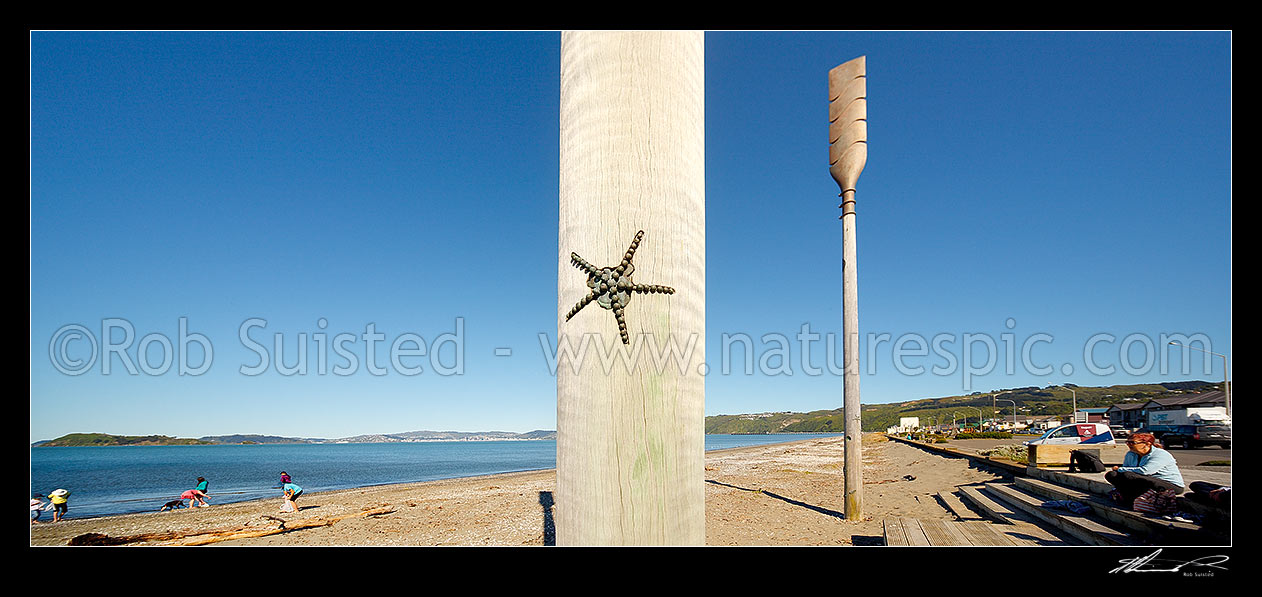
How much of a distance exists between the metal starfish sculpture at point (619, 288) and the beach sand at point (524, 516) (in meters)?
6.69

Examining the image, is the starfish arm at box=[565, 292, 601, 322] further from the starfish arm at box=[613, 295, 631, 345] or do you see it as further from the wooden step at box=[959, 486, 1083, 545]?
the wooden step at box=[959, 486, 1083, 545]

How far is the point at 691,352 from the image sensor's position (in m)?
1.04

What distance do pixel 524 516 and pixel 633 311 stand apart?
36.2 feet

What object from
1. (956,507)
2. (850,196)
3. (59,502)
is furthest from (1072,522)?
(59,502)

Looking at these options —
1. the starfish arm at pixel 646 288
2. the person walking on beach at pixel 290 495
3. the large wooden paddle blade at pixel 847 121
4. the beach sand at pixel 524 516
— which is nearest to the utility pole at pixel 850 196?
the large wooden paddle blade at pixel 847 121

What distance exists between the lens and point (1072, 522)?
6203 mm

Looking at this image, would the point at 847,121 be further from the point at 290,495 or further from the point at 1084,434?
the point at 290,495

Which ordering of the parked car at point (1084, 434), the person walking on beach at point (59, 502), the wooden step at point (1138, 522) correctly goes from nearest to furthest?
the wooden step at point (1138, 522), the parked car at point (1084, 434), the person walking on beach at point (59, 502)

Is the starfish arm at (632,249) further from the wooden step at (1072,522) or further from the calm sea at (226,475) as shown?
the wooden step at (1072,522)

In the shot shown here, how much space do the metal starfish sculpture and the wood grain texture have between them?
0.04 feet

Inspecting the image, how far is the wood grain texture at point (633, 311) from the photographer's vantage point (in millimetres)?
976

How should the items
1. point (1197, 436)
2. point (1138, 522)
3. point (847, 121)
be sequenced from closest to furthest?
1. point (1138, 522)
2. point (847, 121)
3. point (1197, 436)
